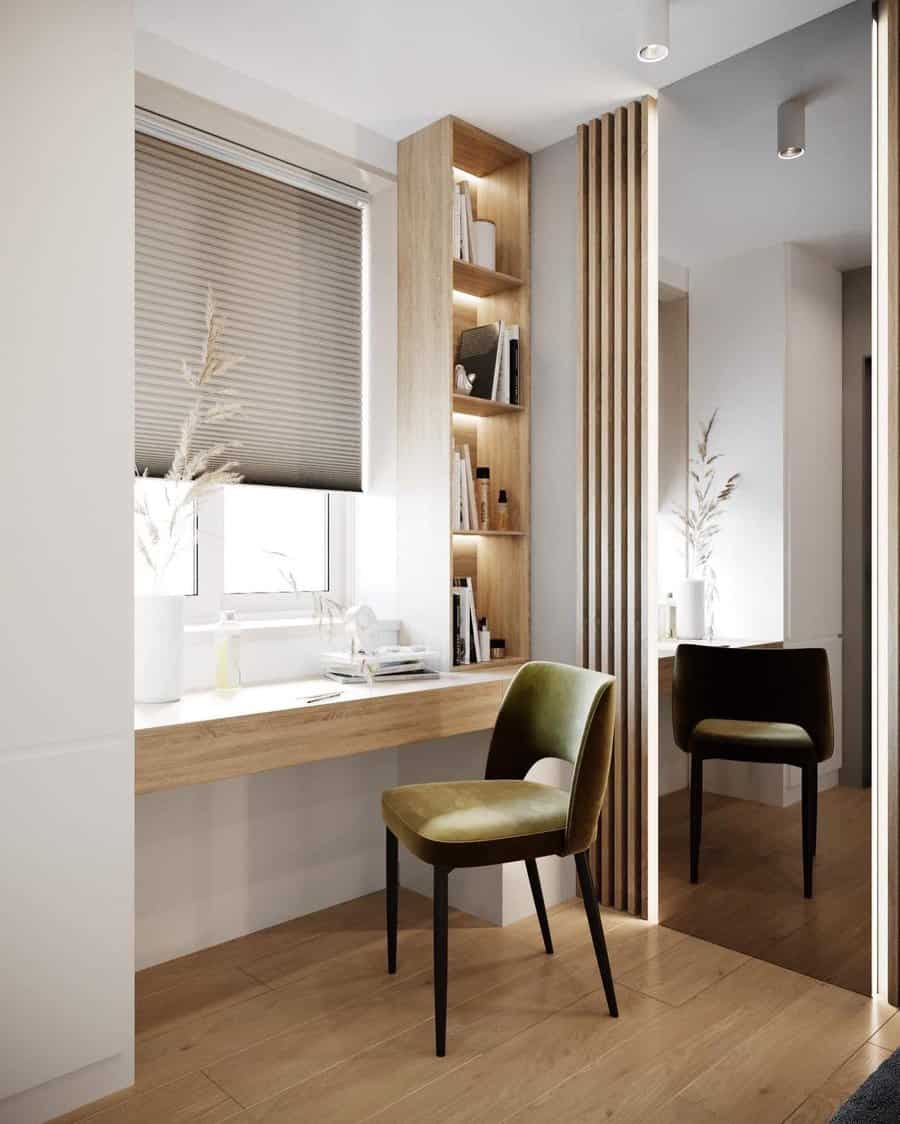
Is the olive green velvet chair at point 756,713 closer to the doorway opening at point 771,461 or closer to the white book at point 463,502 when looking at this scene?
the doorway opening at point 771,461

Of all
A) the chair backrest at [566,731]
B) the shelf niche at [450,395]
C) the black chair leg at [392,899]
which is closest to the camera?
the chair backrest at [566,731]

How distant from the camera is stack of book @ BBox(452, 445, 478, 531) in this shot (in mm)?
2887

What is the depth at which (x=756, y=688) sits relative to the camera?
241cm

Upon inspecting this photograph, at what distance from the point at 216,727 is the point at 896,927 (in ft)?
5.77

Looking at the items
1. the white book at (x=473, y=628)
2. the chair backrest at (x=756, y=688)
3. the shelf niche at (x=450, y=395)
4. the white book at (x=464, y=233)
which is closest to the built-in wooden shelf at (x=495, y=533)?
the shelf niche at (x=450, y=395)

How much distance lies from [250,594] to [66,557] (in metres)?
1.10

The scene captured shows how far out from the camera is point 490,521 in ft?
10.0

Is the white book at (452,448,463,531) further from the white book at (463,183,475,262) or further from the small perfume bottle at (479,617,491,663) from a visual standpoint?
the white book at (463,183,475,262)

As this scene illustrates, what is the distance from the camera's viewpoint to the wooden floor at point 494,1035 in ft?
5.89

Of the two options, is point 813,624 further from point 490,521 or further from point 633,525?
point 490,521

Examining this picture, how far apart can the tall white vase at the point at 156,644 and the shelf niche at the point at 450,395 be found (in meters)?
0.94

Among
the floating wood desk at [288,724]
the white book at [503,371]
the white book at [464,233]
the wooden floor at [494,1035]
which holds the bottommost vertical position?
the wooden floor at [494,1035]

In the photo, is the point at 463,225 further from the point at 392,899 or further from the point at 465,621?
the point at 392,899

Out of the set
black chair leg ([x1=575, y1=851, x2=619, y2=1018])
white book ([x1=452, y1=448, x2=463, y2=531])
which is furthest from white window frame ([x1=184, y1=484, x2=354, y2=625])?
black chair leg ([x1=575, y1=851, x2=619, y2=1018])
